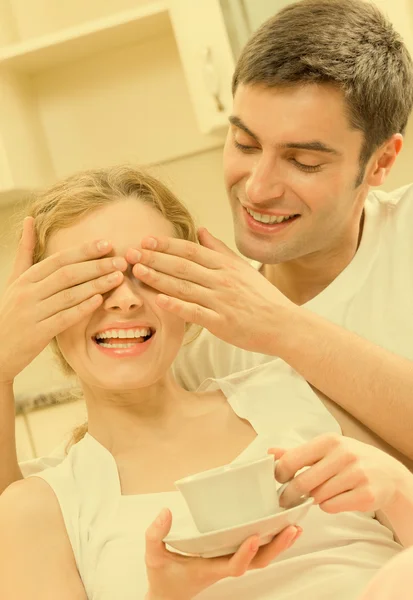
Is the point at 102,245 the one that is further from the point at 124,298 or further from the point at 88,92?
the point at 88,92

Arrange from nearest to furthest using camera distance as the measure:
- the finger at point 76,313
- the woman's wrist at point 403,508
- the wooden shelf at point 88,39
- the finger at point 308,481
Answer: the finger at point 308,481
the woman's wrist at point 403,508
the finger at point 76,313
the wooden shelf at point 88,39

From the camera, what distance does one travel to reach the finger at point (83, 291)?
4.17ft

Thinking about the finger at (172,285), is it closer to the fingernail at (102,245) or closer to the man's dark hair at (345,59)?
the fingernail at (102,245)

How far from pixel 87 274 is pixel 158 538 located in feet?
1.52

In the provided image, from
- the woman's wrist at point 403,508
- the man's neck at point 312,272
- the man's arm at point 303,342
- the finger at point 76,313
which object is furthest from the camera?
the man's neck at point 312,272

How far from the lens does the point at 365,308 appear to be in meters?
1.78

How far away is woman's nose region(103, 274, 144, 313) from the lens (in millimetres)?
1274

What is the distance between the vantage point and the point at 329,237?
5.82ft

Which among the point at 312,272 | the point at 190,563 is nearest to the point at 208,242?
the point at 312,272

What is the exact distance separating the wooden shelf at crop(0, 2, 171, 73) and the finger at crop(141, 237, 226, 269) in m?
1.36

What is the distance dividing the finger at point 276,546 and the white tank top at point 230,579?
24cm

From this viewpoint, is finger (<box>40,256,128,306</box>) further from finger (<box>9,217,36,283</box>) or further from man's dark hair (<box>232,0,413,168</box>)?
man's dark hair (<box>232,0,413,168</box>)

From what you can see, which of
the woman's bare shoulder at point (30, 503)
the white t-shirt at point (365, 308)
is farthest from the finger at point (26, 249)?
the white t-shirt at point (365, 308)

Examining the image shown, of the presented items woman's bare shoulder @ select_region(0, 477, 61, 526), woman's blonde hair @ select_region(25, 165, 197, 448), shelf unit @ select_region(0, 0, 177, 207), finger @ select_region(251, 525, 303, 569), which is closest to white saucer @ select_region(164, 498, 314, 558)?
finger @ select_region(251, 525, 303, 569)
